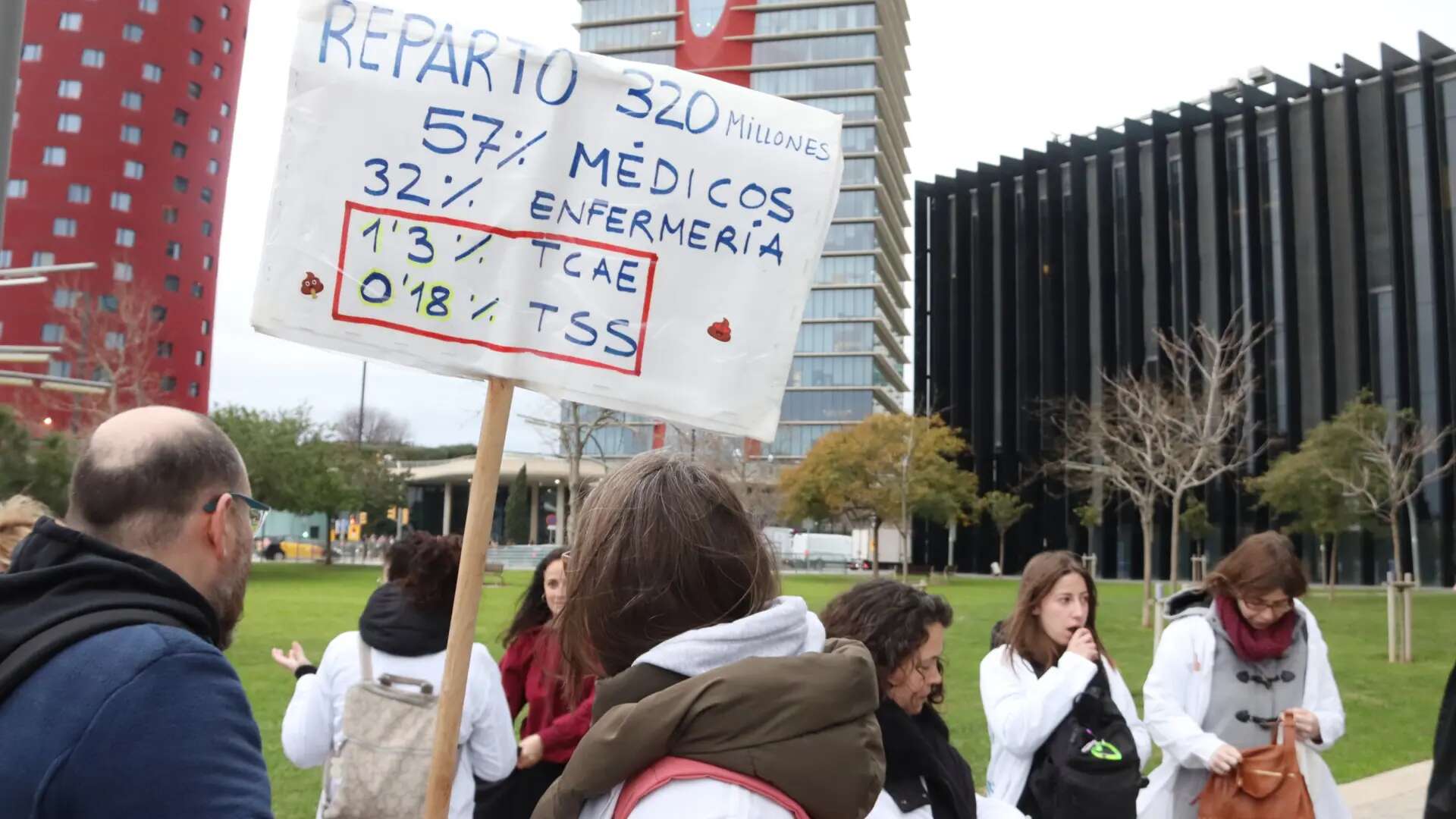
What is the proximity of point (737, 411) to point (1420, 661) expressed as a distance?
18.8 m

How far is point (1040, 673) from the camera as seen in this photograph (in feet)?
13.7

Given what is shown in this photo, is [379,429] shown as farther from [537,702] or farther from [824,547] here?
[537,702]

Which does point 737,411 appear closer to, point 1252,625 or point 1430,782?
point 1430,782

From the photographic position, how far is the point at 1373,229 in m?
46.2

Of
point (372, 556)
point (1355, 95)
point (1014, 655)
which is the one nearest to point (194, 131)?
point (372, 556)

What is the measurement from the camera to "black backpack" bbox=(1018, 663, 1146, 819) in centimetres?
374

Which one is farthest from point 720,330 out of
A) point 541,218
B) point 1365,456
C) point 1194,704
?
point 1365,456

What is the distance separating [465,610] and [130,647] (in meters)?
0.83

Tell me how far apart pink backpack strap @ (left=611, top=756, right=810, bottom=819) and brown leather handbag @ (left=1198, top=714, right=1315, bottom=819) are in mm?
3569

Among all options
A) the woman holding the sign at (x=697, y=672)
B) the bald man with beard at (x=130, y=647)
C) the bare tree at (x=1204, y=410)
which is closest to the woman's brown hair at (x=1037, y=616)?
the woman holding the sign at (x=697, y=672)

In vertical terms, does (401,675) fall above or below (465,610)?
below

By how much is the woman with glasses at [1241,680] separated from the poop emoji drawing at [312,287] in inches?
143

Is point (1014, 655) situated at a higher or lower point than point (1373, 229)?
lower

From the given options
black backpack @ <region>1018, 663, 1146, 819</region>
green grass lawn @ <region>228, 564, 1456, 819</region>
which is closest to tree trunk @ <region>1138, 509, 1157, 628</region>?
green grass lawn @ <region>228, 564, 1456, 819</region>
